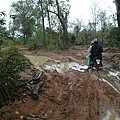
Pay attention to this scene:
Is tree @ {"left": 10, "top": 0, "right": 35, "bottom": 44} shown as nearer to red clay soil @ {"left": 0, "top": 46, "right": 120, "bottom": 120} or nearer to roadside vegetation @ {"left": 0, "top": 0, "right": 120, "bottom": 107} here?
roadside vegetation @ {"left": 0, "top": 0, "right": 120, "bottom": 107}

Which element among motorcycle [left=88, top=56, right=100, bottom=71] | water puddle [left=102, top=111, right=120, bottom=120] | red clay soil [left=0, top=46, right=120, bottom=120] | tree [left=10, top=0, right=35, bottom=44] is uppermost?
tree [left=10, top=0, right=35, bottom=44]

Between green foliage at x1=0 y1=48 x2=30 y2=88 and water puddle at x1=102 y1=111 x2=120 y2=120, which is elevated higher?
green foliage at x1=0 y1=48 x2=30 y2=88

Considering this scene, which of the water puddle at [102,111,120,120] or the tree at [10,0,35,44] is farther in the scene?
the tree at [10,0,35,44]

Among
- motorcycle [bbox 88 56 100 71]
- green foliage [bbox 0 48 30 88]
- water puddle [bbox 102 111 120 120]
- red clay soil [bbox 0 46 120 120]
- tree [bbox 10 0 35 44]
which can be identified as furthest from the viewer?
tree [bbox 10 0 35 44]

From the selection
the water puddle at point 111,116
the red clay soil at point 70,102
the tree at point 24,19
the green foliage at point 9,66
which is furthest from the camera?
the tree at point 24,19

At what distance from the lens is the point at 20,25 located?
48.5m

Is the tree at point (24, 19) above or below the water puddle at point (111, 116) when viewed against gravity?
above

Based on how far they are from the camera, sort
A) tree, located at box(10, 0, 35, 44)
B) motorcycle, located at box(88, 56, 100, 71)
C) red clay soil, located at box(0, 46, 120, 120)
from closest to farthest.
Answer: red clay soil, located at box(0, 46, 120, 120) < motorcycle, located at box(88, 56, 100, 71) < tree, located at box(10, 0, 35, 44)

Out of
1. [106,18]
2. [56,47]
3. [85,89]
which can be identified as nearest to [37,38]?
[56,47]

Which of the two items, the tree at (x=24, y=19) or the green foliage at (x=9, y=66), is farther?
the tree at (x=24, y=19)

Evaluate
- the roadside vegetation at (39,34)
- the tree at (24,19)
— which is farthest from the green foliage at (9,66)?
the tree at (24,19)

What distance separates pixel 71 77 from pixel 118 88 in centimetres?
262

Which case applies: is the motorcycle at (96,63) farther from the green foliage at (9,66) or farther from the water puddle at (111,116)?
the water puddle at (111,116)

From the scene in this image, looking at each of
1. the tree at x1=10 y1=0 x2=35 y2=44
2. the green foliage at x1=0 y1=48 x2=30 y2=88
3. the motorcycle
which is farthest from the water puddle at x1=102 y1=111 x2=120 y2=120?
the tree at x1=10 y1=0 x2=35 y2=44
